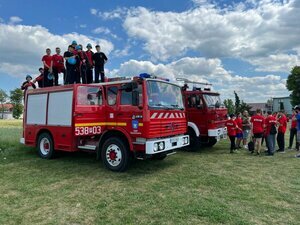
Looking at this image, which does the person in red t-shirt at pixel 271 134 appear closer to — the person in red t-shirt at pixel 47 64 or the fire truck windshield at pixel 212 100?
the fire truck windshield at pixel 212 100

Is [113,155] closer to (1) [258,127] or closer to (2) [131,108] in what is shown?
(2) [131,108]

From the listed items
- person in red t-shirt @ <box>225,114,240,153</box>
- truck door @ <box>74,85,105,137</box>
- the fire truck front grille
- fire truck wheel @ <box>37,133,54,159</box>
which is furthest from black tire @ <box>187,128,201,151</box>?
fire truck wheel @ <box>37,133,54,159</box>

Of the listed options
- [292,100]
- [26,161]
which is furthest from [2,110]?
[26,161]

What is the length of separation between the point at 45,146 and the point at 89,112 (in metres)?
2.51

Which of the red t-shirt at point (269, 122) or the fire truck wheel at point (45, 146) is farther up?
the red t-shirt at point (269, 122)

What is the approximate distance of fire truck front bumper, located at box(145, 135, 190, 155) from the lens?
725 cm

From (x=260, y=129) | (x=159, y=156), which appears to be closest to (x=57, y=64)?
(x=159, y=156)

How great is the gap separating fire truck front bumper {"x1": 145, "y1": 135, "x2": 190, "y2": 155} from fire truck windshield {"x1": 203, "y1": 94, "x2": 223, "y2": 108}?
327 centimetres

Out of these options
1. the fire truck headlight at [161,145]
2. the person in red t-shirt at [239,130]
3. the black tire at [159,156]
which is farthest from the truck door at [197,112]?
the fire truck headlight at [161,145]

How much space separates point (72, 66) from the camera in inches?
411

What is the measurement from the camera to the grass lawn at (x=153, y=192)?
4926mm

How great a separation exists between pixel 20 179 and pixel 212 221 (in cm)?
519

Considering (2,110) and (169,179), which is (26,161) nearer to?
(169,179)

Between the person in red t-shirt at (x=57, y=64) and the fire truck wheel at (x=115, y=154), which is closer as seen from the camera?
the fire truck wheel at (x=115, y=154)
